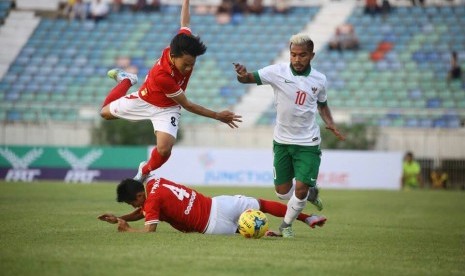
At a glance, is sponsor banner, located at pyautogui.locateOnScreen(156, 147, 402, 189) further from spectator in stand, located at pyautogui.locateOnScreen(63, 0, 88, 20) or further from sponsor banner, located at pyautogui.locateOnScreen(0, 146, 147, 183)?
spectator in stand, located at pyautogui.locateOnScreen(63, 0, 88, 20)

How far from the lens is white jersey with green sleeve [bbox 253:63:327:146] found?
38.5 feet

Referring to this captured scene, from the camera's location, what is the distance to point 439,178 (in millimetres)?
31094

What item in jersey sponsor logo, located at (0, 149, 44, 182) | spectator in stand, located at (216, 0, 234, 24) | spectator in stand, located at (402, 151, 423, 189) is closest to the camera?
jersey sponsor logo, located at (0, 149, 44, 182)

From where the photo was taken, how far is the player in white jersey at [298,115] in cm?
1162

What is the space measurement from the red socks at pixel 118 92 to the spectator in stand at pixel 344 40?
2444 centimetres

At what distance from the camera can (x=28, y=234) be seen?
35.7 feet

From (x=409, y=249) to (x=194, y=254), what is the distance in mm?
2950

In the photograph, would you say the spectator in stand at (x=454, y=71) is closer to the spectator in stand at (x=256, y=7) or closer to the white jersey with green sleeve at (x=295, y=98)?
the spectator in stand at (x=256, y=7)

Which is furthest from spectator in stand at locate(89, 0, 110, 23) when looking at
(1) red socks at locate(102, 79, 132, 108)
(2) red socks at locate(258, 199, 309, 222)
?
(2) red socks at locate(258, 199, 309, 222)

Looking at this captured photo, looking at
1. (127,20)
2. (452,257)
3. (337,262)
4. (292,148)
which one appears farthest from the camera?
(127,20)

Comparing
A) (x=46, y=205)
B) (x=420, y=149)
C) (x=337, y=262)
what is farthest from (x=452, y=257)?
(x=420, y=149)

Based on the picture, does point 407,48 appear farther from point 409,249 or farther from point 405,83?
point 409,249

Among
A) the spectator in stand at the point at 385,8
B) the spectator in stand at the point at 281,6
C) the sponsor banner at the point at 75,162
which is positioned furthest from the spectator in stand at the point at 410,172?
the spectator in stand at the point at 281,6

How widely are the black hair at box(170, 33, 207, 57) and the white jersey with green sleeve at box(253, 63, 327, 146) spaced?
0.81m
